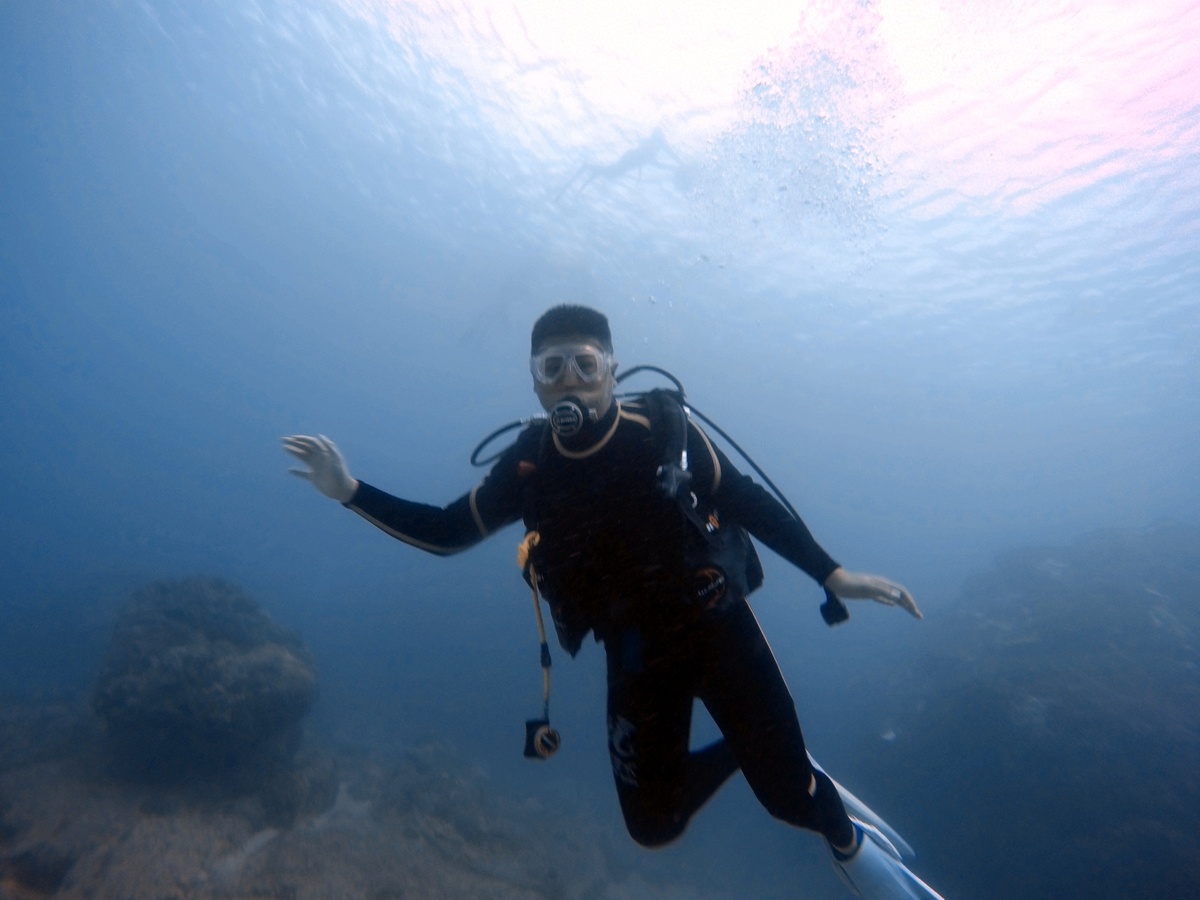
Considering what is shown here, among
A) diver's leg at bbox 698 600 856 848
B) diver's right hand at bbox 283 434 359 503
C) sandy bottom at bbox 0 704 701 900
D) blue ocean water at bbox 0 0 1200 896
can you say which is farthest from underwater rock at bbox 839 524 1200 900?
diver's right hand at bbox 283 434 359 503

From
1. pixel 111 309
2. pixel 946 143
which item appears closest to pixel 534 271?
pixel 946 143

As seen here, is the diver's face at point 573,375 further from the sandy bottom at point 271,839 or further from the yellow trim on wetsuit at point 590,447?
the sandy bottom at point 271,839

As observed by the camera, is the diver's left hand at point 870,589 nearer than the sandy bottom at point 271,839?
Yes

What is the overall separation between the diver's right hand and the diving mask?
1.31 metres

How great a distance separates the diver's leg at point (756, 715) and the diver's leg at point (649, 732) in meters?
0.19

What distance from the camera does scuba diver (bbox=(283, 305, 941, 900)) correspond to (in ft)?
9.60

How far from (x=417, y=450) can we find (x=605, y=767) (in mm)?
105908

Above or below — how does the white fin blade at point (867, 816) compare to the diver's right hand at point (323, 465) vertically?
below

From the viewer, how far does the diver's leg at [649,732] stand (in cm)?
295

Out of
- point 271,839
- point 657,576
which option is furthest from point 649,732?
point 271,839

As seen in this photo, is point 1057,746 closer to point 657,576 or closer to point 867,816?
point 867,816

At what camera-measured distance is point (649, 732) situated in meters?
2.96

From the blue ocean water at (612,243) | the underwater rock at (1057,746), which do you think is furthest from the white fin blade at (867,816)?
the blue ocean water at (612,243)

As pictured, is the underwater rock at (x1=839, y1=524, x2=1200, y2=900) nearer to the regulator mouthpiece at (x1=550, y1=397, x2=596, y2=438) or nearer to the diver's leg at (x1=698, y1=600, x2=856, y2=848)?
the diver's leg at (x1=698, y1=600, x2=856, y2=848)
